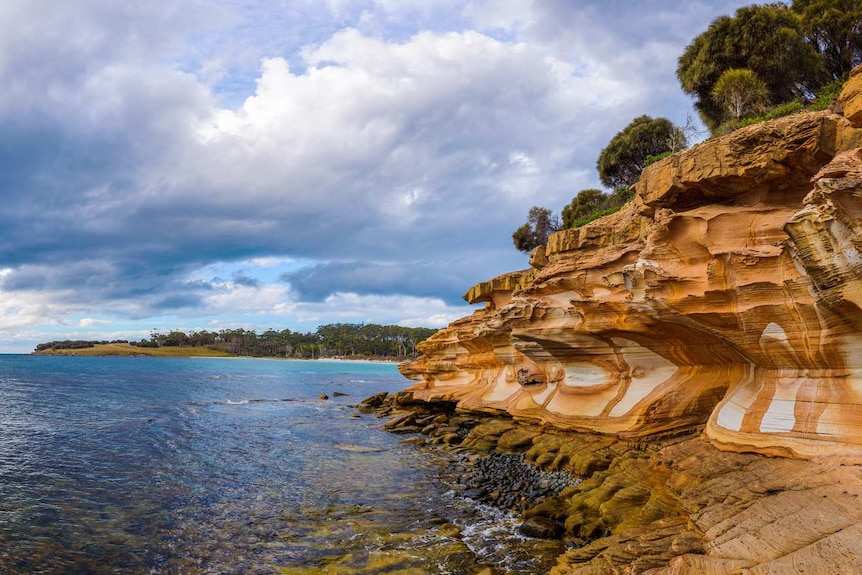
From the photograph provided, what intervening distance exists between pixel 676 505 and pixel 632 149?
121 ft

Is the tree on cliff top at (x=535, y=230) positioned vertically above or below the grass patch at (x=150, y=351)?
above

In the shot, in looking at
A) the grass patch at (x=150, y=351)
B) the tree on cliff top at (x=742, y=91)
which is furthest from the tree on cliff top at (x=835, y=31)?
the grass patch at (x=150, y=351)

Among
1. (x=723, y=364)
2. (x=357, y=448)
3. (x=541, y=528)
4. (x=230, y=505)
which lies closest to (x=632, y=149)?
(x=723, y=364)

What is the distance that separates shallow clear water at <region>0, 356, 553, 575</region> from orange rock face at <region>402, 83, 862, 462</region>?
18.1ft

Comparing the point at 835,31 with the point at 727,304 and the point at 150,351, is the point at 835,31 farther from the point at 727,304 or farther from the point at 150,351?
the point at 150,351

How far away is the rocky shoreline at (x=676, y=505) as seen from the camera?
648 cm

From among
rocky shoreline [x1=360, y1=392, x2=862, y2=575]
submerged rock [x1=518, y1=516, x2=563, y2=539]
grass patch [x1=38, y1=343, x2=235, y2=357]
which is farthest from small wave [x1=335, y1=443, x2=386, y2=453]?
grass patch [x1=38, y1=343, x2=235, y2=357]

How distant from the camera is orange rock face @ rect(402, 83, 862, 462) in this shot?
816cm

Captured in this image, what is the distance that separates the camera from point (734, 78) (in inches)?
949

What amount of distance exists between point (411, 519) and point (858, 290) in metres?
10.8

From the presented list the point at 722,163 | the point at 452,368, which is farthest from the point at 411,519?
the point at 452,368

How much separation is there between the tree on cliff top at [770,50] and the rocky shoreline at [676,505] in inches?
893

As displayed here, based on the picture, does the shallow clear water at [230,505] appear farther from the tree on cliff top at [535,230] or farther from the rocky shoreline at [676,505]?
the tree on cliff top at [535,230]

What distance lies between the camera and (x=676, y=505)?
9.59 m
